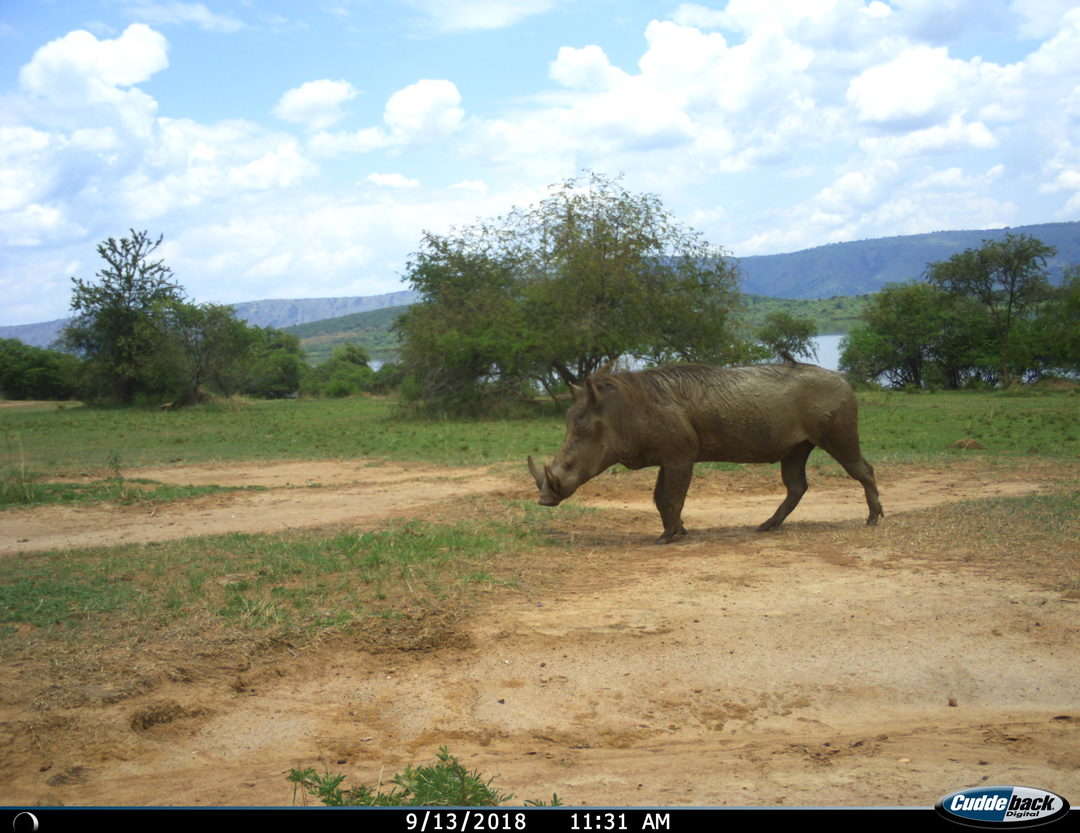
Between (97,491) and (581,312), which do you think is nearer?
(97,491)

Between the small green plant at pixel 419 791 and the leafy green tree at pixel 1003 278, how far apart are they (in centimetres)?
4413

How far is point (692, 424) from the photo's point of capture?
10289mm

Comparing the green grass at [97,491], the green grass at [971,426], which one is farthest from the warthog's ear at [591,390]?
the green grass at [971,426]

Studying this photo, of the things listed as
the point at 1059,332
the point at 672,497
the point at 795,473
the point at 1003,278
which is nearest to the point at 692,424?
the point at 672,497

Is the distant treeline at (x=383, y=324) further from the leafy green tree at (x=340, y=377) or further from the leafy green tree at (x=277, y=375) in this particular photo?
the leafy green tree at (x=277, y=375)

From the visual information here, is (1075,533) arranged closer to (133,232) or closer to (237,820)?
(237,820)

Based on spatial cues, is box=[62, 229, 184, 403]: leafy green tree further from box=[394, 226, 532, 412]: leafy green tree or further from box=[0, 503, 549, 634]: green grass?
box=[0, 503, 549, 634]: green grass

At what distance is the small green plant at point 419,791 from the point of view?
3855mm

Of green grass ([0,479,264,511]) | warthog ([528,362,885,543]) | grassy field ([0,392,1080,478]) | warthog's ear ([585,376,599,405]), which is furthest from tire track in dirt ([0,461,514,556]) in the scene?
warthog's ear ([585,376,599,405])

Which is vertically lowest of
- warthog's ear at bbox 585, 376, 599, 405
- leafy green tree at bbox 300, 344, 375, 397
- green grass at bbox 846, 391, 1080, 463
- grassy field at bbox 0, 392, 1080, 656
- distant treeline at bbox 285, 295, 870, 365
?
green grass at bbox 846, 391, 1080, 463

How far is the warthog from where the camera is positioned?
10.1 metres

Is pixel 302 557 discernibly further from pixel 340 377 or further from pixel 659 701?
pixel 340 377

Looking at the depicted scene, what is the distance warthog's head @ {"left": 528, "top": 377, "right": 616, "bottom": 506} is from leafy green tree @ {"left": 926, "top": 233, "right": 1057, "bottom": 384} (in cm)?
3833

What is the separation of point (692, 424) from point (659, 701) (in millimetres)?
5144
